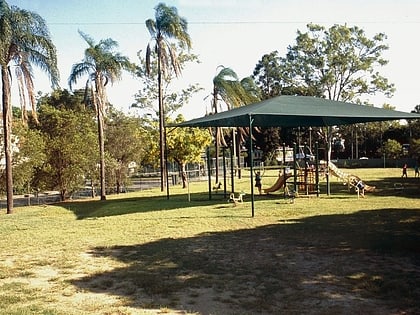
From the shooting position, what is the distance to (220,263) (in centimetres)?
704

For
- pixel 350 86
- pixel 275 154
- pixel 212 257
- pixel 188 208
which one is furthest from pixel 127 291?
pixel 275 154

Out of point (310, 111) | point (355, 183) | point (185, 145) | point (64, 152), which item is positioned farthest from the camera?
point (185, 145)

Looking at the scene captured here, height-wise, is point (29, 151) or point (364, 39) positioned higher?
point (364, 39)

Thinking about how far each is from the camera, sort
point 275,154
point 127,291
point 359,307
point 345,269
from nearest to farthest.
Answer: point 359,307, point 127,291, point 345,269, point 275,154

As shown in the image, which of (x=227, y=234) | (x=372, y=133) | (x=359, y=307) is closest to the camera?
(x=359, y=307)

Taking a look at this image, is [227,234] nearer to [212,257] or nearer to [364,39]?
[212,257]

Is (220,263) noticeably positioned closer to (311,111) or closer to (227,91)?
(311,111)

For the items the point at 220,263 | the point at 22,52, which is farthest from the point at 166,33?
the point at 220,263

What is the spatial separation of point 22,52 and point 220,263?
1201cm

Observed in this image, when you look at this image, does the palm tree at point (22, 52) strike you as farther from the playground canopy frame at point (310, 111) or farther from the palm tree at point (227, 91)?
the palm tree at point (227, 91)

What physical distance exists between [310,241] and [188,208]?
6.73 m

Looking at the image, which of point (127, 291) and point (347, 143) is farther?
point (347, 143)

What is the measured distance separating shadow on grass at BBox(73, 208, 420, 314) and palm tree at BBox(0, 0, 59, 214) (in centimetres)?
918

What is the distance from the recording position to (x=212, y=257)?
748 centimetres
